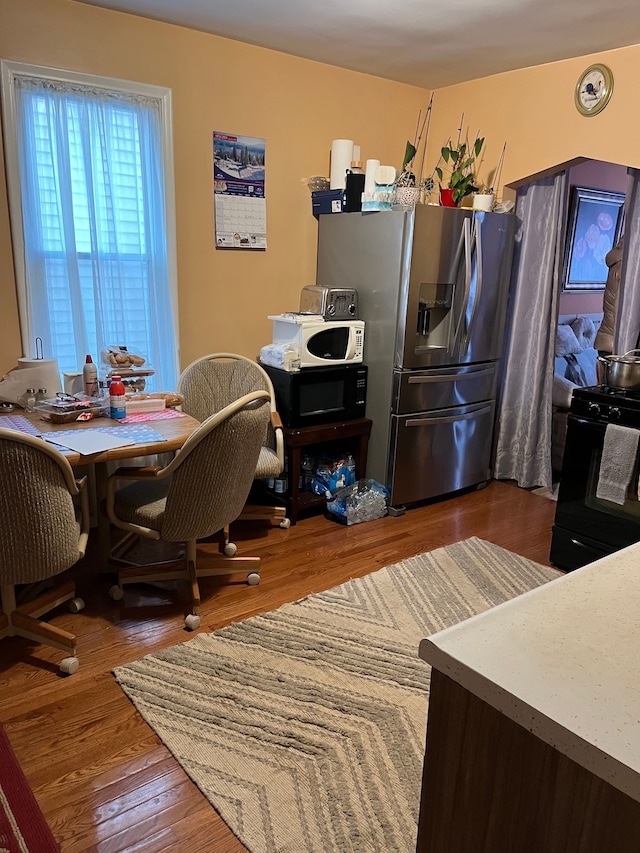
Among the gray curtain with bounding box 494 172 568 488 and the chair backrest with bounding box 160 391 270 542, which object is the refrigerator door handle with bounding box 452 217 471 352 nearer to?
the gray curtain with bounding box 494 172 568 488

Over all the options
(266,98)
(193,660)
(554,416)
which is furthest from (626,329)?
(193,660)

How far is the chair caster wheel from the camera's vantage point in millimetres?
2188

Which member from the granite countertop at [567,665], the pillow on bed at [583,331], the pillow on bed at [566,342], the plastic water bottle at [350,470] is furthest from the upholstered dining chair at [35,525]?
the pillow on bed at [583,331]

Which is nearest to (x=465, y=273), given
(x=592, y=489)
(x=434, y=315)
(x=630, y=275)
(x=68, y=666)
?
(x=434, y=315)

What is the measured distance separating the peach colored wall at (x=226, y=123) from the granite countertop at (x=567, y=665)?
275 centimetres

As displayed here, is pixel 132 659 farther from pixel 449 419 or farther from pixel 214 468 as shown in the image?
pixel 449 419

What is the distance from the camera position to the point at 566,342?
5.11 m

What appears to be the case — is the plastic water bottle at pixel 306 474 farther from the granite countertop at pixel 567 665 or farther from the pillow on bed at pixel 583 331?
the pillow on bed at pixel 583 331

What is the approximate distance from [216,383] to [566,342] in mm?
3075

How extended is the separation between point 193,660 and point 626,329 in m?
2.82

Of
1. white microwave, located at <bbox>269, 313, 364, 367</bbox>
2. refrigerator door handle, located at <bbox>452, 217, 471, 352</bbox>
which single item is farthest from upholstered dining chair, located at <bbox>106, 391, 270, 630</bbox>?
refrigerator door handle, located at <bbox>452, 217, 471, 352</bbox>

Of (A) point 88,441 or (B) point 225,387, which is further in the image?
(B) point 225,387

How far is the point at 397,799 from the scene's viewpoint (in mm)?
1763

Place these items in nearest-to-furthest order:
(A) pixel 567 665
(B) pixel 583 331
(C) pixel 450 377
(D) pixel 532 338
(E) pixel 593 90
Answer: (A) pixel 567 665 → (E) pixel 593 90 → (C) pixel 450 377 → (D) pixel 532 338 → (B) pixel 583 331
